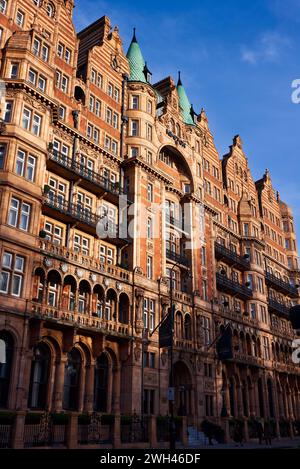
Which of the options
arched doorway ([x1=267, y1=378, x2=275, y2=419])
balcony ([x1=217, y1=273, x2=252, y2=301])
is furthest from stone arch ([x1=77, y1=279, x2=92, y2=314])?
arched doorway ([x1=267, y1=378, x2=275, y2=419])

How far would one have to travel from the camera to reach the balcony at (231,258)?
58225mm

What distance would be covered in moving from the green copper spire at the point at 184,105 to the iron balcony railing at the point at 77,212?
73.5ft

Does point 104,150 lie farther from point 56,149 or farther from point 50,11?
point 50,11

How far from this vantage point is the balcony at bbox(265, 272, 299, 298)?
228ft

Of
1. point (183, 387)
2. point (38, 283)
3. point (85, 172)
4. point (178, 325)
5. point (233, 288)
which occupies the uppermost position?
point (85, 172)

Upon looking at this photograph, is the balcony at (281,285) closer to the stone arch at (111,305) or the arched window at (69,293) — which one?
the stone arch at (111,305)

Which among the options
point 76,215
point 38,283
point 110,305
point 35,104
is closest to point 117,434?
point 38,283

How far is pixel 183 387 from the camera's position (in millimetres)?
45938

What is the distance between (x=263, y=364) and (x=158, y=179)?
28067 mm

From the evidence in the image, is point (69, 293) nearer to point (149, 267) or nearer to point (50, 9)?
point (149, 267)

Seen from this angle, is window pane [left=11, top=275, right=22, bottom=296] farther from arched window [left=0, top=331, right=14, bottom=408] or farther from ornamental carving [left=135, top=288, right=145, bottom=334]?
ornamental carving [left=135, top=288, right=145, bottom=334]

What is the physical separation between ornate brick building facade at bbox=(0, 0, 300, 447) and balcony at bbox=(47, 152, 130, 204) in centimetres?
15

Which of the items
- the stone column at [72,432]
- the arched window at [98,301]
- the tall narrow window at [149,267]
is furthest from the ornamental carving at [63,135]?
the stone column at [72,432]

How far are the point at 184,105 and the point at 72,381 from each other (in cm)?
3838
